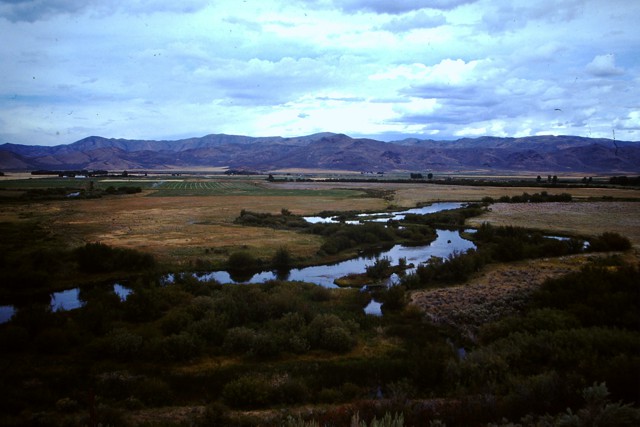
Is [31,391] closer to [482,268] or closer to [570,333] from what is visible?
[570,333]

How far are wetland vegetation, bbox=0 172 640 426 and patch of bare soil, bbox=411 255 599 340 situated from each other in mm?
135

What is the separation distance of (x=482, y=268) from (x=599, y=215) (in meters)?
31.2

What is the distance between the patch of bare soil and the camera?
1745cm

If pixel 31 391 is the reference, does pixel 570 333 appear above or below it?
above

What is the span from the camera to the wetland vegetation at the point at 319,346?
30.0ft

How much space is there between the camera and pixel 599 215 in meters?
47.3

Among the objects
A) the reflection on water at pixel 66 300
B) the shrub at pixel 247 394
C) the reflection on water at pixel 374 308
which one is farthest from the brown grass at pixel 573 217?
the reflection on water at pixel 66 300

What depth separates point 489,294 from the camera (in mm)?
19656

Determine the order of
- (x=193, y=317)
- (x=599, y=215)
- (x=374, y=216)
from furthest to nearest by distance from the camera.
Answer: (x=374, y=216) < (x=599, y=215) < (x=193, y=317)

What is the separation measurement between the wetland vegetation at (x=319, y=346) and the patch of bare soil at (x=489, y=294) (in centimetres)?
Result: 14

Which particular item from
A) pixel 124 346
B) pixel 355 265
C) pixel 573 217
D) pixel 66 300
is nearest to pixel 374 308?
pixel 355 265

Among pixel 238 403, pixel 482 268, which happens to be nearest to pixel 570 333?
pixel 238 403

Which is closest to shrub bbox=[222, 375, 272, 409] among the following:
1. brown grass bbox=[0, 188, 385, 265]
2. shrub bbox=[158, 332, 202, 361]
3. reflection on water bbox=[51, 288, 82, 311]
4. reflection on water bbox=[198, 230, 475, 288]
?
shrub bbox=[158, 332, 202, 361]

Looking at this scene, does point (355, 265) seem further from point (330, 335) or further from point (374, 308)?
point (330, 335)
